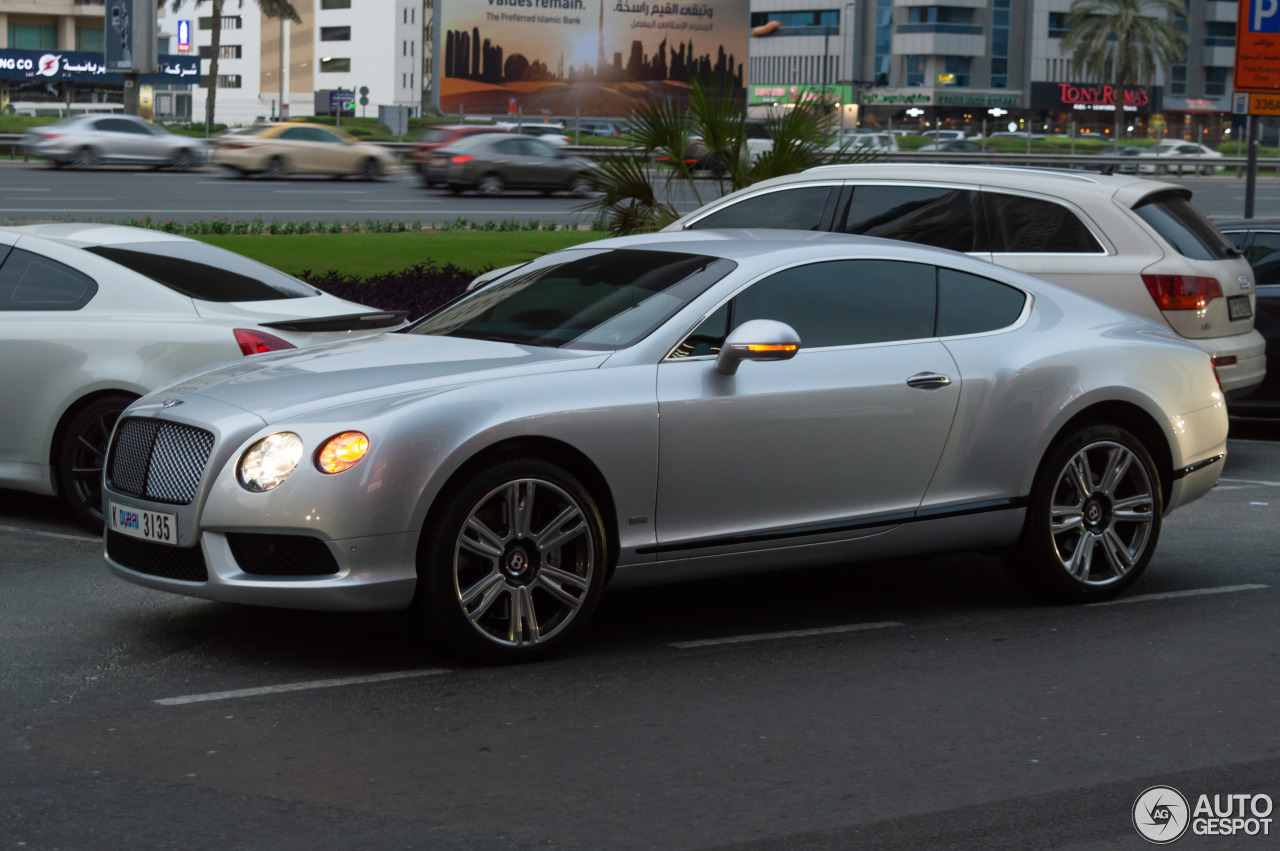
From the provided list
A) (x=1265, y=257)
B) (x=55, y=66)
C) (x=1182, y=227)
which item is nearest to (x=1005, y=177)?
(x=1182, y=227)

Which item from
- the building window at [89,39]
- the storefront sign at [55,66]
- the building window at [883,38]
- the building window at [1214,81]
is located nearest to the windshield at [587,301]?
the storefront sign at [55,66]

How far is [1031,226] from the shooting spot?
10.4m

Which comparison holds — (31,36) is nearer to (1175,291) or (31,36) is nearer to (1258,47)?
(1258,47)

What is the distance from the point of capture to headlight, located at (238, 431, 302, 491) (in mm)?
5438

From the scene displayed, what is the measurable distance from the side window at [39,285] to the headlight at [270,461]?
10.3ft

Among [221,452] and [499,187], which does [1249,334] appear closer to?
[221,452]

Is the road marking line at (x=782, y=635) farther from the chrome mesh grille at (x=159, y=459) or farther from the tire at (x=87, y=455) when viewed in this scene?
the tire at (x=87, y=455)

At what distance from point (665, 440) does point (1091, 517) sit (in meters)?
2.11

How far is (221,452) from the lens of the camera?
552cm

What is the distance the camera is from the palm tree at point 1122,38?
90812 millimetres

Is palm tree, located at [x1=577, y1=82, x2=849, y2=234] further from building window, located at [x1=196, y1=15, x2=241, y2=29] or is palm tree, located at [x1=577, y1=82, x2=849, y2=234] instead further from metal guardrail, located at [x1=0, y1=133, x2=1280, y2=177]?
building window, located at [x1=196, y1=15, x2=241, y2=29]

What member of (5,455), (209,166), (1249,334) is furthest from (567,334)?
(209,166)

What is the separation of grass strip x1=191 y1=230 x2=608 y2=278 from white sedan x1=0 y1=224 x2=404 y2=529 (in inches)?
345

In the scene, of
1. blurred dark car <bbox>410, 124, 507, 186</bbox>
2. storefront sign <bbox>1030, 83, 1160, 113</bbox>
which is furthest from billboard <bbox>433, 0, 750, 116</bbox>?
blurred dark car <bbox>410, 124, 507, 186</bbox>
